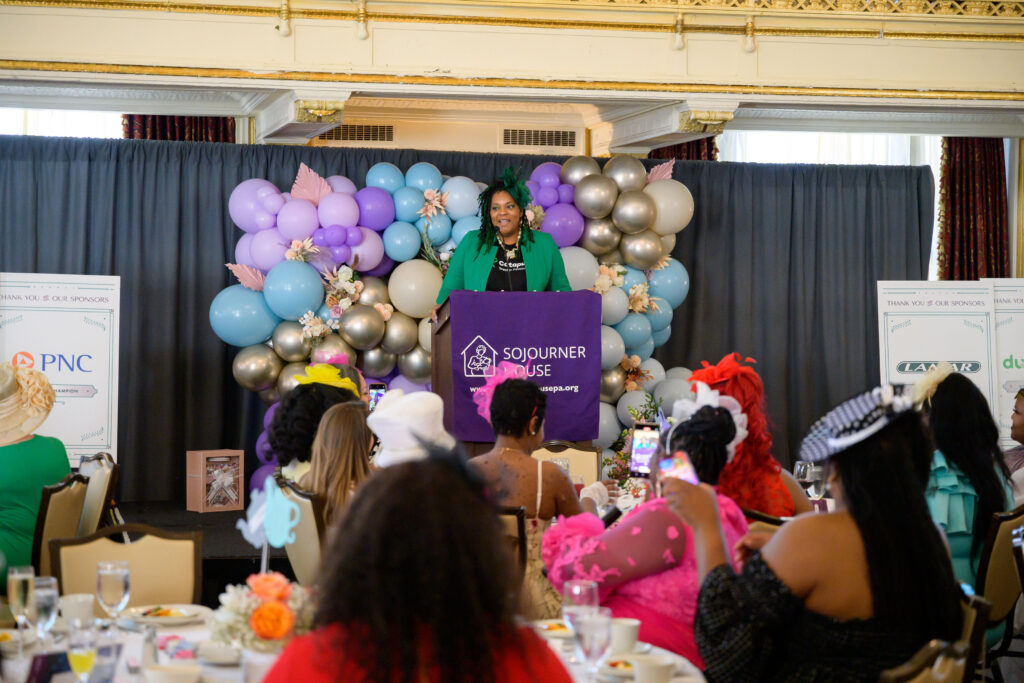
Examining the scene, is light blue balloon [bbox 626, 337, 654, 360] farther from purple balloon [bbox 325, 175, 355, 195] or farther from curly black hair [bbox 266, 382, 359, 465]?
curly black hair [bbox 266, 382, 359, 465]

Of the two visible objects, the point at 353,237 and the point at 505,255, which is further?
the point at 353,237

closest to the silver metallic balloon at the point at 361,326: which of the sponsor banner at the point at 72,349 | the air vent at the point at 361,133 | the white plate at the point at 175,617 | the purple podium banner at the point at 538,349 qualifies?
the sponsor banner at the point at 72,349

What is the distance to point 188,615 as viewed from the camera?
2973mm

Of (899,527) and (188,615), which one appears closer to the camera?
(899,527)

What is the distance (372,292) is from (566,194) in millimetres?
1517

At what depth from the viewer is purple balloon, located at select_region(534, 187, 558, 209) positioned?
7914 millimetres

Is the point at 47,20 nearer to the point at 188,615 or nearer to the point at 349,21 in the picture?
the point at 349,21

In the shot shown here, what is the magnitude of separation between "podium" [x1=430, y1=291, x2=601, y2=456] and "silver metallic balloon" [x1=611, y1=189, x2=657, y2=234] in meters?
1.77

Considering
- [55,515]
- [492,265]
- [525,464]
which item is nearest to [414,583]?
[525,464]

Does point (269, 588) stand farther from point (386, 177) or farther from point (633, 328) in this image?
point (633, 328)

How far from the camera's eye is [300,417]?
3.93m

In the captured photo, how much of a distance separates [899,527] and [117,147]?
696 cm

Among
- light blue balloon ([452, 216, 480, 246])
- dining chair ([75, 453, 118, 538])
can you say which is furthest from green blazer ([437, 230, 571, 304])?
dining chair ([75, 453, 118, 538])

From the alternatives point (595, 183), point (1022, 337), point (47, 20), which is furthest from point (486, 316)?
point (1022, 337)
